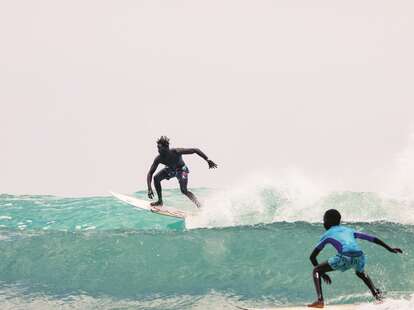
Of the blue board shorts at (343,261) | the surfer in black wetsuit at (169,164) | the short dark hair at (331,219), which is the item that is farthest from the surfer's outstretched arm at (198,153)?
the blue board shorts at (343,261)

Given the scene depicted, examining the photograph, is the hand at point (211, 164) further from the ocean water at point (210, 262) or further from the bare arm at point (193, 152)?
the ocean water at point (210, 262)

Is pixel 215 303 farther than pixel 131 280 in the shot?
No

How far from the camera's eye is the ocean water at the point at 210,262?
31.4ft

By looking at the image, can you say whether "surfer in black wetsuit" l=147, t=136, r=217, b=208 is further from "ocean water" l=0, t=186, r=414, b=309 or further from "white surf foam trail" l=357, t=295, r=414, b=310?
"white surf foam trail" l=357, t=295, r=414, b=310

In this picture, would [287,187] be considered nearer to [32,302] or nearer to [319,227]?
[319,227]

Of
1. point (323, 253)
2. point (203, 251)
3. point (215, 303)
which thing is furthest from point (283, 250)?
point (215, 303)

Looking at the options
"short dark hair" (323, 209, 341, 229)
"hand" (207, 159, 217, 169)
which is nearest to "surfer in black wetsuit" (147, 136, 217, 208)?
"hand" (207, 159, 217, 169)

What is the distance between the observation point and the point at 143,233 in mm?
12789

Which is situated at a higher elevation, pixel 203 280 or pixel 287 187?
A: pixel 287 187

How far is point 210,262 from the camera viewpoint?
11094 mm

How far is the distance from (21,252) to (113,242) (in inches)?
77.2

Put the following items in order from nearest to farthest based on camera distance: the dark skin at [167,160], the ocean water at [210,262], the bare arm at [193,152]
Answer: the ocean water at [210,262], the bare arm at [193,152], the dark skin at [167,160]

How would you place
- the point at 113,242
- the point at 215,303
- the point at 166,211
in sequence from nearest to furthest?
the point at 215,303
the point at 113,242
the point at 166,211

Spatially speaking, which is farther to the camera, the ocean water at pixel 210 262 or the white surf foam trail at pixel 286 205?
the white surf foam trail at pixel 286 205
